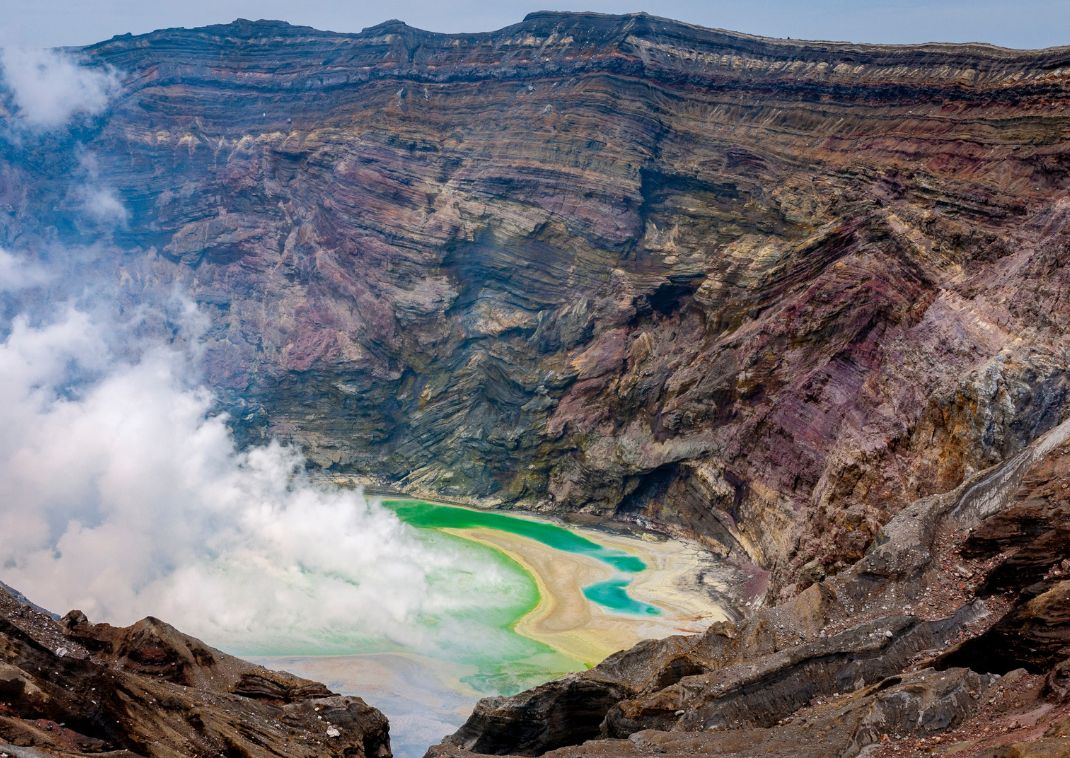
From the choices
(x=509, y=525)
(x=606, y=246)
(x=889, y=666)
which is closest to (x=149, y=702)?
(x=889, y=666)

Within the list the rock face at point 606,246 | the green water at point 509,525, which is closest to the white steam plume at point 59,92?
the rock face at point 606,246

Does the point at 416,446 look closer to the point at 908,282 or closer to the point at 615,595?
the point at 615,595

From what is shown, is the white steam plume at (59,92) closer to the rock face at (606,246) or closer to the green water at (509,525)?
the rock face at (606,246)

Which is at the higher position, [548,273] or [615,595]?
→ [548,273]

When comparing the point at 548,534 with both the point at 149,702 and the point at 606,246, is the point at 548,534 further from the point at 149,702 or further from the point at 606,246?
the point at 149,702

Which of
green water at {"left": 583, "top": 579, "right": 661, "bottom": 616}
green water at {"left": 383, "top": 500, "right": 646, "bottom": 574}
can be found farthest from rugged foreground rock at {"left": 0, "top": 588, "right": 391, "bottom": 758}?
green water at {"left": 383, "top": 500, "right": 646, "bottom": 574}

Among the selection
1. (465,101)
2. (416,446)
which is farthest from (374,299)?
(465,101)
